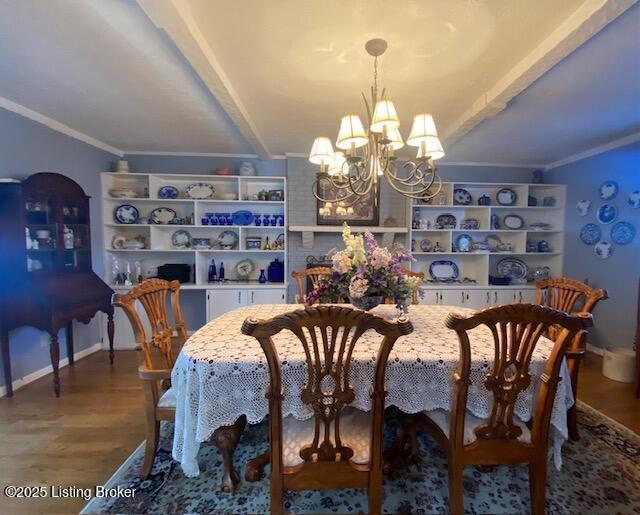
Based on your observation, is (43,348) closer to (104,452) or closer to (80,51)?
(104,452)

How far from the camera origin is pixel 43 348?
2854 millimetres

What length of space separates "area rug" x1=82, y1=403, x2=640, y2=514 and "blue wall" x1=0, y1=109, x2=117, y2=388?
5.67ft

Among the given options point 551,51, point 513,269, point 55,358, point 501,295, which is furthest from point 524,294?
point 55,358

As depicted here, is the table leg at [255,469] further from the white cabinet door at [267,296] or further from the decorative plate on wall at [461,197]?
the decorative plate on wall at [461,197]

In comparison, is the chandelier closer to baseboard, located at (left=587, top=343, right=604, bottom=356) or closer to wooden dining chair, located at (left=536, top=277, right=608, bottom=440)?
wooden dining chair, located at (left=536, top=277, right=608, bottom=440)

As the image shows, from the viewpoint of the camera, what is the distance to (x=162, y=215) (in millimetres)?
3822

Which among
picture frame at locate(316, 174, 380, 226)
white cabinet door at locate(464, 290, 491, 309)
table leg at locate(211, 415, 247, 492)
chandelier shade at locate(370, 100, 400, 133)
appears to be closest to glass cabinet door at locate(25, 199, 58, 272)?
table leg at locate(211, 415, 247, 492)

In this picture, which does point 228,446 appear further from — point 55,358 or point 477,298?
point 477,298

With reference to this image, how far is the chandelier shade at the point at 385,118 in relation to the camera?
60.3 inches

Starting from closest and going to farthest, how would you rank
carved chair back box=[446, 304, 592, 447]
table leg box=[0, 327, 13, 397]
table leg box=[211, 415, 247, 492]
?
carved chair back box=[446, 304, 592, 447]
table leg box=[211, 415, 247, 492]
table leg box=[0, 327, 13, 397]

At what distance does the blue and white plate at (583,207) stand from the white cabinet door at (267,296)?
3.65 metres

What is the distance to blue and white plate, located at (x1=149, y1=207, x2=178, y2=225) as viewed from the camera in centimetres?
376

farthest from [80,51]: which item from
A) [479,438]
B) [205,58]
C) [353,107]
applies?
[479,438]

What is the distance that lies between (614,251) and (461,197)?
5.41 feet
